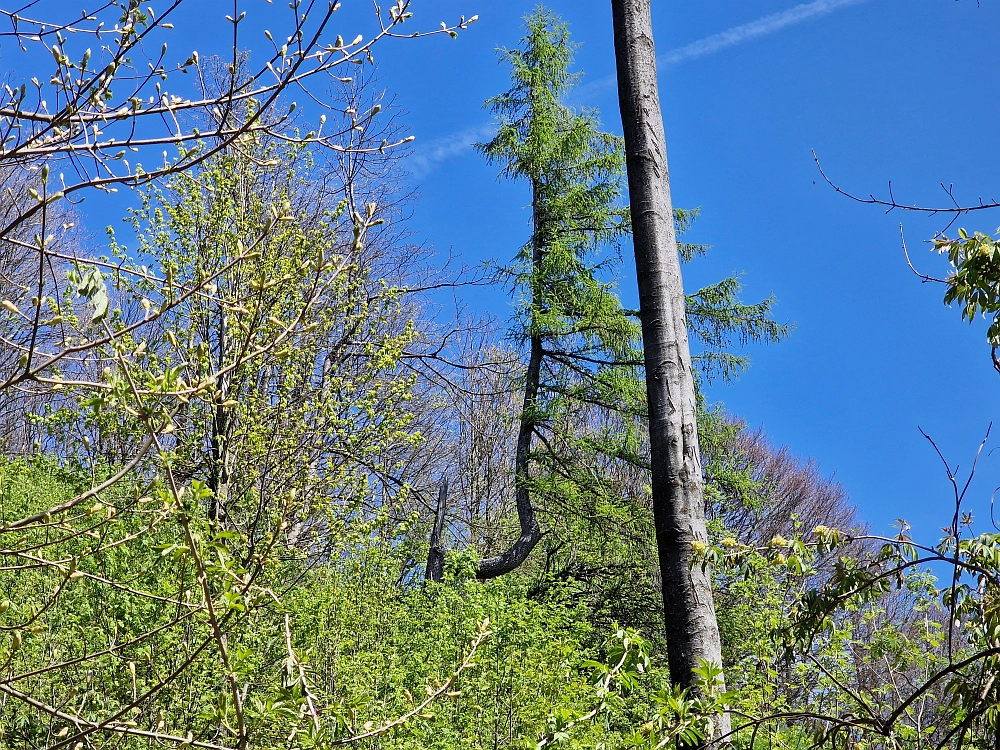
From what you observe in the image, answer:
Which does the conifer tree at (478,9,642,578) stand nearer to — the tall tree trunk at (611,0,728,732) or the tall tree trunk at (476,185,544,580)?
the tall tree trunk at (476,185,544,580)

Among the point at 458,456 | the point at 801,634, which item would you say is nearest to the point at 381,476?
the point at 458,456

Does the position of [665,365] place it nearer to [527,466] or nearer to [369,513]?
[369,513]

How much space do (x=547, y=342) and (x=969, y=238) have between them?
9757 millimetres

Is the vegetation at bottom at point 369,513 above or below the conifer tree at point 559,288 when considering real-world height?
below

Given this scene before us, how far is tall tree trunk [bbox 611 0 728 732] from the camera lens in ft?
11.5

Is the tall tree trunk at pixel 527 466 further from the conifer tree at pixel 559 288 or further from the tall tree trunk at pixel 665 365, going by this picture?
the tall tree trunk at pixel 665 365

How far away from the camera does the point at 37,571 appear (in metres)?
6.07

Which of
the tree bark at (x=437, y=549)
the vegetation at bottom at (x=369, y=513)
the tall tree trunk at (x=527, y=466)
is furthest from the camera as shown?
the tall tree trunk at (x=527, y=466)

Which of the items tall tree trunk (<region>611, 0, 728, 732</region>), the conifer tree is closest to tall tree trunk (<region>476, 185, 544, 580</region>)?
the conifer tree

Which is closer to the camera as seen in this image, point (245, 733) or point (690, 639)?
point (245, 733)

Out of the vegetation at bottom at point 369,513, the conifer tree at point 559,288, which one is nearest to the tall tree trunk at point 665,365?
the vegetation at bottom at point 369,513

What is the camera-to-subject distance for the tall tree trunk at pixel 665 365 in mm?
3496

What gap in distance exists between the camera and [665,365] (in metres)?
3.86

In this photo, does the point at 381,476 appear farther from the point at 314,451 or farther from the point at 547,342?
the point at 547,342
